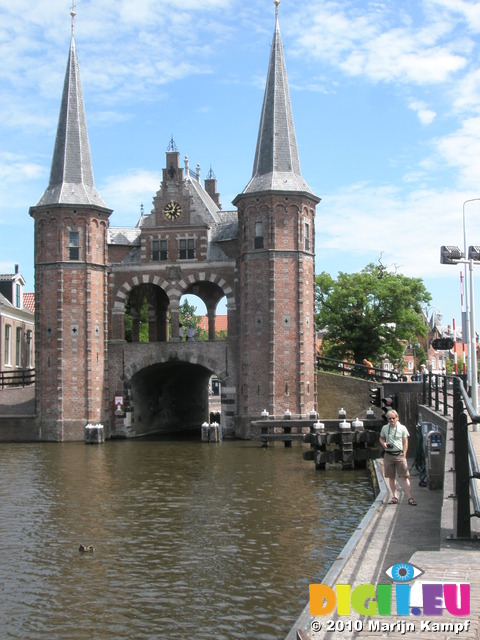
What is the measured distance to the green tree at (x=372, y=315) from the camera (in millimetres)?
49500

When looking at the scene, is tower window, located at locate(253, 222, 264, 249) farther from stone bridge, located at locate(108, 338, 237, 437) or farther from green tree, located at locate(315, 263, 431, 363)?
green tree, located at locate(315, 263, 431, 363)

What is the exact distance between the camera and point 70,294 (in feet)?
125

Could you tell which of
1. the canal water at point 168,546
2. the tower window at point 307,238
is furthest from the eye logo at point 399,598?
the tower window at point 307,238

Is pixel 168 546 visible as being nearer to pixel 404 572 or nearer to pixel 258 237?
pixel 404 572

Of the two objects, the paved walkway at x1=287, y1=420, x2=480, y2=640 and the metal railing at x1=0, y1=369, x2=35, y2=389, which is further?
the metal railing at x1=0, y1=369, x2=35, y2=389

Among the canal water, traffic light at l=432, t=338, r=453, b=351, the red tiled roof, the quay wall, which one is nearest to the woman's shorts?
the canal water

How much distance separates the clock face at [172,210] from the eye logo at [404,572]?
33.2 metres

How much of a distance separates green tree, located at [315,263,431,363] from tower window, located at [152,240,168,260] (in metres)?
14.0

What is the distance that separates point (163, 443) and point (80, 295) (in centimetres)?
808

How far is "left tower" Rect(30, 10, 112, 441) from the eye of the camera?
123 feet

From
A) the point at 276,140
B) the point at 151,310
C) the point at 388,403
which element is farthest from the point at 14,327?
the point at 388,403

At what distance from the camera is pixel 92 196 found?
129ft

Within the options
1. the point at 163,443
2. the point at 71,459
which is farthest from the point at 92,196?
the point at 71,459

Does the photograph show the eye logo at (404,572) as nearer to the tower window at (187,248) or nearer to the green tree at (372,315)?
the tower window at (187,248)
